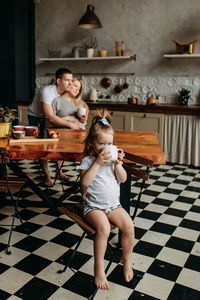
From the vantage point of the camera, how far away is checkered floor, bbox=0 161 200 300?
1.97m

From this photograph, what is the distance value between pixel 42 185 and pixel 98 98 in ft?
10.3

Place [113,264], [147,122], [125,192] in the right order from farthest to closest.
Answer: [147,122] → [125,192] → [113,264]

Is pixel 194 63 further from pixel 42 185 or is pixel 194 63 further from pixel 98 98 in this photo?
pixel 42 185

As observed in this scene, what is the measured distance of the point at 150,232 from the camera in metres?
2.82

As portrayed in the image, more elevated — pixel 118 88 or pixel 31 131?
pixel 118 88

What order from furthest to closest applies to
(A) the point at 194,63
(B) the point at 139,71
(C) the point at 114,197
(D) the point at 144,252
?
(B) the point at 139,71 < (A) the point at 194,63 < (D) the point at 144,252 < (C) the point at 114,197

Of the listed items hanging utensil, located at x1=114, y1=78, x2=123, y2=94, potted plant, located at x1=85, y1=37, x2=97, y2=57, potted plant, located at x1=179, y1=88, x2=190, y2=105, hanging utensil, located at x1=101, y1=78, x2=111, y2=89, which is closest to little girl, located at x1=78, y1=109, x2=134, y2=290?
potted plant, located at x1=179, y1=88, x2=190, y2=105

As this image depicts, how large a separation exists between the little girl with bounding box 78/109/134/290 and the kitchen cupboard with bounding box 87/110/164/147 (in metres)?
3.38

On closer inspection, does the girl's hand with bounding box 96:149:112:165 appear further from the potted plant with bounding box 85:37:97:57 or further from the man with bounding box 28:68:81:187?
the potted plant with bounding box 85:37:97:57

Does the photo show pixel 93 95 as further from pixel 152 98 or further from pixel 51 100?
pixel 51 100

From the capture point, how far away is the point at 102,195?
2.03 metres

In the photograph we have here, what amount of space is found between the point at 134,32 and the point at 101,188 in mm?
4990

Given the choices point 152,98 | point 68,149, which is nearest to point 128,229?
point 68,149

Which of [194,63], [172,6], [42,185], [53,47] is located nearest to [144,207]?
[42,185]
